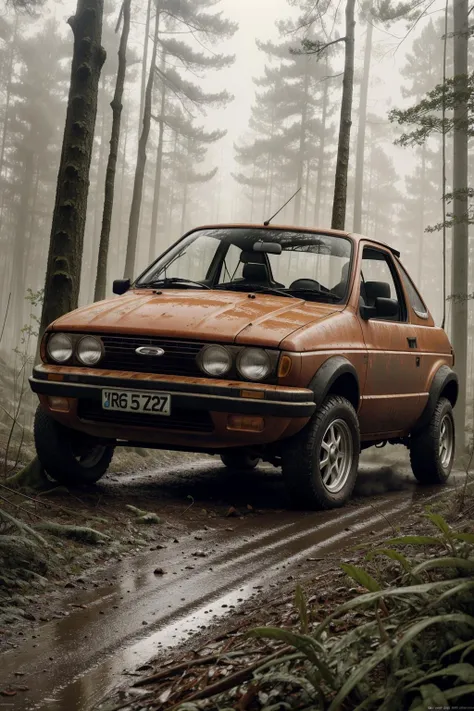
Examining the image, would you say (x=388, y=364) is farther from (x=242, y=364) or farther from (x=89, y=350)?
(x=89, y=350)

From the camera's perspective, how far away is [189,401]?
4.88 metres

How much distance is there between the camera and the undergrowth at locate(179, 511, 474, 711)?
1843mm

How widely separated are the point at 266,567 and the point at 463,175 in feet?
46.2

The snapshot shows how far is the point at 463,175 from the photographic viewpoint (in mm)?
16391

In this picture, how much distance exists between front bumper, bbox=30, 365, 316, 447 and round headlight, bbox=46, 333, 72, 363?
0.08 metres

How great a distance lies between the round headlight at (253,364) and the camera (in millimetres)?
4906

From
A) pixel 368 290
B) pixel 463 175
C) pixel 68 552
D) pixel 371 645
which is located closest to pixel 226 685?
pixel 371 645

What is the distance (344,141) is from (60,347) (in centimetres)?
956

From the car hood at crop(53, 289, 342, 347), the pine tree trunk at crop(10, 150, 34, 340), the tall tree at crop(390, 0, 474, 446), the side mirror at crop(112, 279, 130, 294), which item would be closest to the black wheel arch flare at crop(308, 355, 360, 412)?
the car hood at crop(53, 289, 342, 347)

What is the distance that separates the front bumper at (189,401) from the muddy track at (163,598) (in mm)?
631

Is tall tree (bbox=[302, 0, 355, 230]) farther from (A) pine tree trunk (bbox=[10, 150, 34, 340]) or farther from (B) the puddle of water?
(A) pine tree trunk (bbox=[10, 150, 34, 340])

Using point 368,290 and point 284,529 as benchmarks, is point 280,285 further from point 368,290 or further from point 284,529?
point 284,529

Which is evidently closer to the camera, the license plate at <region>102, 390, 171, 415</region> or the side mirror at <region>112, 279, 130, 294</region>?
the license plate at <region>102, 390, 171, 415</region>

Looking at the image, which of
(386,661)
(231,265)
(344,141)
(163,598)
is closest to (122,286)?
(231,265)
